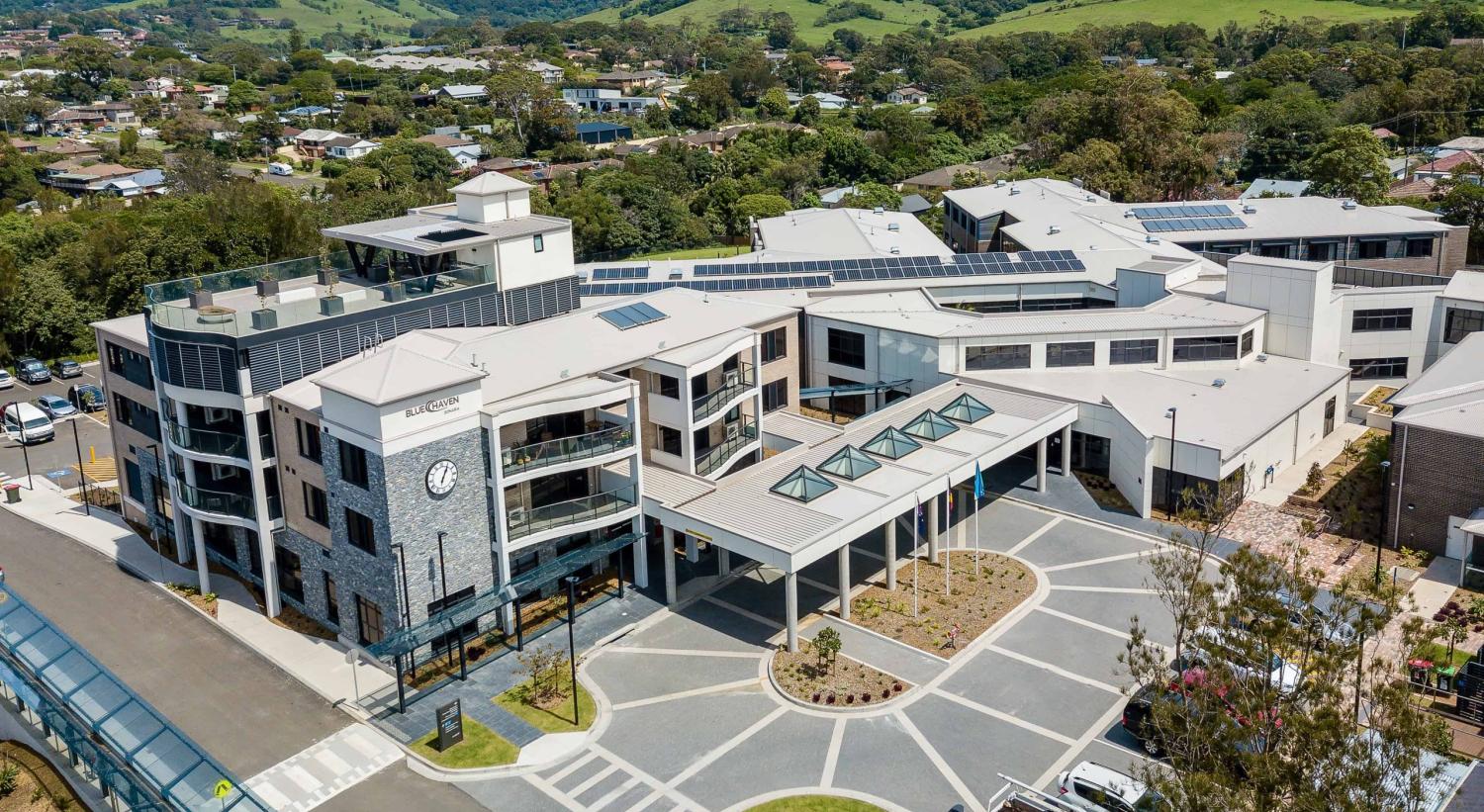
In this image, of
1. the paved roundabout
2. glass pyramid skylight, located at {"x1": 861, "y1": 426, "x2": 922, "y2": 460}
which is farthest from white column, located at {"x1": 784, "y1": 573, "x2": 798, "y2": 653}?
glass pyramid skylight, located at {"x1": 861, "y1": 426, "x2": 922, "y2": 460}

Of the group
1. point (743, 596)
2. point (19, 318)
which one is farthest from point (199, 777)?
point (19, 318)

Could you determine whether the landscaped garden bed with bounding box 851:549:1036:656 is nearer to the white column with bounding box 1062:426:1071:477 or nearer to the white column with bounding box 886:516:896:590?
the white column with bounding box 886:516:896:590

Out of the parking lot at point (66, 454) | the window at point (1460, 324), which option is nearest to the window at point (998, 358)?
the window at point (1460, 324)

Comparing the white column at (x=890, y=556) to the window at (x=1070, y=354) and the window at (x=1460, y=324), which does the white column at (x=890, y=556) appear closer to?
the window at (x=1070, y=354)

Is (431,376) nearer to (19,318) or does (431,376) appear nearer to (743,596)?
(743,596)

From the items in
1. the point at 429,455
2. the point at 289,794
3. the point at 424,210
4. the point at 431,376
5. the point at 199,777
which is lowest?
the point at 289,794

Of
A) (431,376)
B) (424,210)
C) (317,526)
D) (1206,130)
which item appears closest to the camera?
(431,376)

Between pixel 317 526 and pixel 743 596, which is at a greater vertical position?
pixel 317 526
